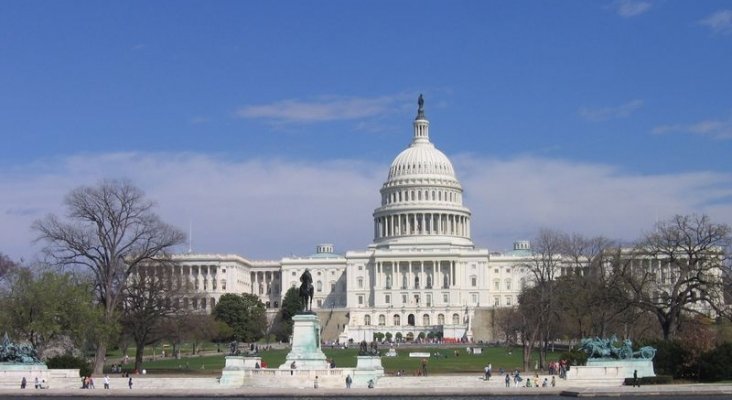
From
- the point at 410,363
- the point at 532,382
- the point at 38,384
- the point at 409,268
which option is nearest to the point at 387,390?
the point at 532,382

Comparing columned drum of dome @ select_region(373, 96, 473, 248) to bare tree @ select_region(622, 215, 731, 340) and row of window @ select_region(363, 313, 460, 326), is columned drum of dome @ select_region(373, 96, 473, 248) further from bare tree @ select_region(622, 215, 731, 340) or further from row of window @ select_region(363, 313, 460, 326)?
bare tree @ select_region(622, 215, 731, 340)

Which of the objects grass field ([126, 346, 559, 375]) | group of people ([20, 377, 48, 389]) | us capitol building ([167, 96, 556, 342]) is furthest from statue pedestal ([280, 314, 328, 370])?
us capitol building ([167, 96, 556, 342])

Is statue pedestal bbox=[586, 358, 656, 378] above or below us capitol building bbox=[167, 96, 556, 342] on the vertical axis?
below

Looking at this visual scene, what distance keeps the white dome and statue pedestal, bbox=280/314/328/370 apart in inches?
4911

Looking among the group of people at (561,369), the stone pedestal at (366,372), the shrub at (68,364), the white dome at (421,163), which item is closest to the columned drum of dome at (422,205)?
the white dome at (421,163)

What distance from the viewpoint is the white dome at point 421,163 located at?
185000 mm

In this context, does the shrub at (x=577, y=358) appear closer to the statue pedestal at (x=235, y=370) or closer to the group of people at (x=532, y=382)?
the group of people at (x=532, y=382)

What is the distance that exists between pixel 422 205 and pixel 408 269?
35.6ft

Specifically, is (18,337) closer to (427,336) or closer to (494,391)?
(494,391)

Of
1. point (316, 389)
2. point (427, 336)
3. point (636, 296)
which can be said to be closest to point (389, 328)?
point (427, 336)

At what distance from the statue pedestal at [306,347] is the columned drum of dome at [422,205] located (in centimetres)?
11869

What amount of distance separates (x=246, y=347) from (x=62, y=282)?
60215 mm

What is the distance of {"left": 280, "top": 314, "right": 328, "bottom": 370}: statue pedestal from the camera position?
197ft

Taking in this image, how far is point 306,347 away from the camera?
60.5 meters
